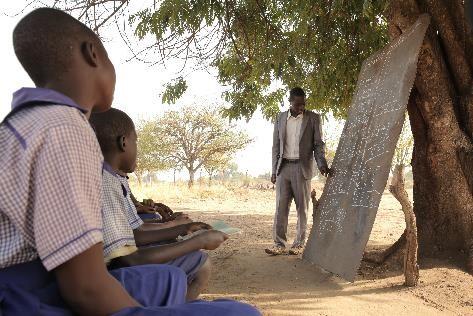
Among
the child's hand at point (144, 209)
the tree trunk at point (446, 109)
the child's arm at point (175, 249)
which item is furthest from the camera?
the tree trunk at point (446, 109)

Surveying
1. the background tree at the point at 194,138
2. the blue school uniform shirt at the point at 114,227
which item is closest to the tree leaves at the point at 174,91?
the blue school uniform shirt at the point at 114,227

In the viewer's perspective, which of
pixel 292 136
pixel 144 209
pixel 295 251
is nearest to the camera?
pixel 144 209

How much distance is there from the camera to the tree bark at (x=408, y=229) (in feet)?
11.7

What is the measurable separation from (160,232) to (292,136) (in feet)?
11.3

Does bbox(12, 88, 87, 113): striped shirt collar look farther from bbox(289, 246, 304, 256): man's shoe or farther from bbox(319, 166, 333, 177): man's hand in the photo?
bbox(289, 246, 304, 256): man's shoe

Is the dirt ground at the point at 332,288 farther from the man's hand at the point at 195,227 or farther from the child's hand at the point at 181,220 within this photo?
the man's hand at the point at 195,227

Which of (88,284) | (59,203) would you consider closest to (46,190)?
(59,203)

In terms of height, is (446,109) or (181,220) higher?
(446,109)

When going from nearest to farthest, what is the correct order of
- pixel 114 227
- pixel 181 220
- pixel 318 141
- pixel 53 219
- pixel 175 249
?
pixel 53 219 < pixel 114 227 < pixel 175 249 < pixel 181 220 < pixel 318 141

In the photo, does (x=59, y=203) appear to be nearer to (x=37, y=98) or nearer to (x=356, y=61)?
(x=37, y=98)

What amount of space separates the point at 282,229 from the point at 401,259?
1588 mm

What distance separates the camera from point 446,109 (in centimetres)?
396

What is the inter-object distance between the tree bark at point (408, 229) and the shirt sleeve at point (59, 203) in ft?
9.93

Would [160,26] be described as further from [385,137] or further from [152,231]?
[152,231]
